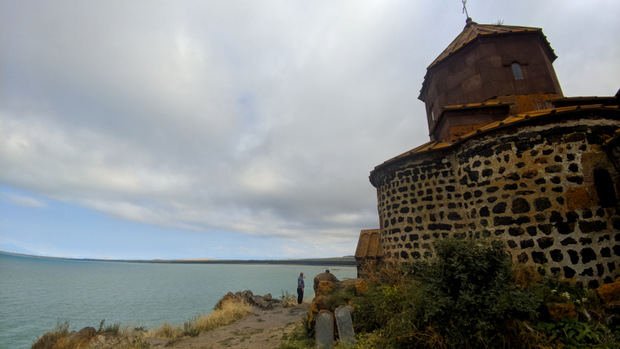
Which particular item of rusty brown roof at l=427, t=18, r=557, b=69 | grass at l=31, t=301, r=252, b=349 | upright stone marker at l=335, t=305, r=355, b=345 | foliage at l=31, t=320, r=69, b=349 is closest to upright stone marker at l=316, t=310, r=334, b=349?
upright stone marker at l=335, t=305, r=355, b=345

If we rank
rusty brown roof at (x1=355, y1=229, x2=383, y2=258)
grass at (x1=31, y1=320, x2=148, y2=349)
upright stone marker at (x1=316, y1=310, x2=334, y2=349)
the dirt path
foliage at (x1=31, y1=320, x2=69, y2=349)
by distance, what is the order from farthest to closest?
rusty brown roof at (x1=355, y1=229, x2=383, y2=258), foliage at (x1=31, y1=320, x2=69, y2=349), grass at (x1=31, y1=320, x2=148, y2=349), the dirt path, upright stone marker at (x1=316, y1=310, x2=334, y2=349)

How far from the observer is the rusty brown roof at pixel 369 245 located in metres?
12.2

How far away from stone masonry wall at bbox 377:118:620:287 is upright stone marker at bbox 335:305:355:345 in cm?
331

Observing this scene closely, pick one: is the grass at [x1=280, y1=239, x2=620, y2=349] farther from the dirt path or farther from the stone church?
the dirt path

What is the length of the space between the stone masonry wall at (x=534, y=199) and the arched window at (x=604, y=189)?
0.12 metres

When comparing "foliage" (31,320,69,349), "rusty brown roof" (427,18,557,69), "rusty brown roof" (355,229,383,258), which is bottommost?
"foliage" (31,320,69,349)

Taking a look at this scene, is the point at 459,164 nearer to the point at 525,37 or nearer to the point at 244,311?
the point at 525,37

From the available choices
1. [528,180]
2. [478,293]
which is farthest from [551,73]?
[478,293]

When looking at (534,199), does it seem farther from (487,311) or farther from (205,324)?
(205,324)

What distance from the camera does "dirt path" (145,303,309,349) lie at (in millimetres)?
8703

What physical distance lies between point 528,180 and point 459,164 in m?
1.98

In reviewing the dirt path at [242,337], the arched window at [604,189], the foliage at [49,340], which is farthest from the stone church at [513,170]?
the foliage at [49,340]

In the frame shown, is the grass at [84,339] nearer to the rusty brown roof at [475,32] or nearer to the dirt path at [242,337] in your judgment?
the dirt path at [242,337]

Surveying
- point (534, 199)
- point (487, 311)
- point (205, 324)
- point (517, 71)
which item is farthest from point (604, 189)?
point (205, 324)
